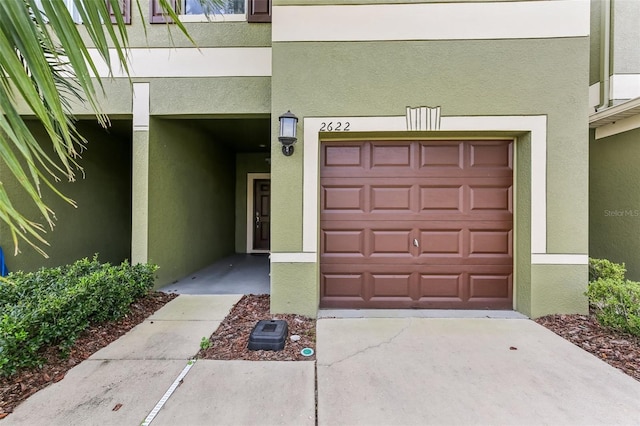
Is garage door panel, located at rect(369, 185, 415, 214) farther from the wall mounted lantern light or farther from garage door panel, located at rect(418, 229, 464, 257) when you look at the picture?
the wall mounted lantern light

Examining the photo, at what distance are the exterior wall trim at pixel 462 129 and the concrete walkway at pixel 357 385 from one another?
119cm

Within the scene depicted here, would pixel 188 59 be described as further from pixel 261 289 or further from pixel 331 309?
pixel 331 309

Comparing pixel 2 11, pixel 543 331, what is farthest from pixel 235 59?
pixel 543 331

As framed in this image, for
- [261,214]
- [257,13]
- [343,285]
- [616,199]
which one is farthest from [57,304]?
[616,199]

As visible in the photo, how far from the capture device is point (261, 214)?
27.4 feet

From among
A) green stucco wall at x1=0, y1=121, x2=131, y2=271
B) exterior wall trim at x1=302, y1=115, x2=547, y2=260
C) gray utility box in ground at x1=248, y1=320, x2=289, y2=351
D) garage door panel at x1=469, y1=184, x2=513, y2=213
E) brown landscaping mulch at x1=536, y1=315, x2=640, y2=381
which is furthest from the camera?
green stucco wall at x1=0, y1=121, x2=131, y2=271

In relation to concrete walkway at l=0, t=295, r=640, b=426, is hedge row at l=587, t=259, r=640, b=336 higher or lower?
higher

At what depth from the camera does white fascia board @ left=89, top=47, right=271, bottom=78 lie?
169 inches

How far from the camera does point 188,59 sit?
4316mm

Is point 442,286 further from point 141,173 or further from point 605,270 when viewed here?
point 141,173

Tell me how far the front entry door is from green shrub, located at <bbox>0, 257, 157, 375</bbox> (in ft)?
14.5

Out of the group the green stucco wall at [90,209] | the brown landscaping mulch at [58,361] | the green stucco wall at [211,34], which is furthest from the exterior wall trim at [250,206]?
the brown landscaping mulch at [58,361]

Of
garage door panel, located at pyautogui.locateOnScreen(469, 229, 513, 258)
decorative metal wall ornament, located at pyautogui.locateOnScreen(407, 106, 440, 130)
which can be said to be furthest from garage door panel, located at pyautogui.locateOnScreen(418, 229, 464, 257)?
decorative metal wall ornament, located at pyautogui.locateOnScreen(407, 106, 440, 130)

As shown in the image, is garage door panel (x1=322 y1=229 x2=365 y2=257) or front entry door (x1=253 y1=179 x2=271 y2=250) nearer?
garage door panel (x1=322 y1=229 x2=365 y2=257)
